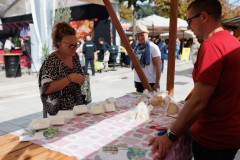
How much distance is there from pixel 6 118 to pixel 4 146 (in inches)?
168

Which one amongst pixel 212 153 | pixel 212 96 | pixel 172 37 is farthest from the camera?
pixel 172 37

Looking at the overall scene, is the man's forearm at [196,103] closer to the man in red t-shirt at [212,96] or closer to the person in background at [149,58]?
the man in red t-shirt at [212,96]

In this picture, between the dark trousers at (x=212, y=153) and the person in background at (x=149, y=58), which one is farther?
the person in background at (x=149, y=58)

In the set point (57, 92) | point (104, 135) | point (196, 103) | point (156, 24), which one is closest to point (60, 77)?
point (57, 92)

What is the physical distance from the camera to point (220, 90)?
1.24m

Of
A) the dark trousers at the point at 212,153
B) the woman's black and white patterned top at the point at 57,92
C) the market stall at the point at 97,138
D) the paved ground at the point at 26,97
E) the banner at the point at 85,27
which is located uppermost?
the banner at the point at 85,27

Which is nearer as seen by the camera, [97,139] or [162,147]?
[162,147]

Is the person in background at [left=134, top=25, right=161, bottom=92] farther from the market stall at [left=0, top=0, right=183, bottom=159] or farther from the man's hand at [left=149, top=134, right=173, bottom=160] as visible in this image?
the man's hand at [left=149, top=134, right=173, bottom=160]

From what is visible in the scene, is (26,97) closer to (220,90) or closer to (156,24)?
(220,90)

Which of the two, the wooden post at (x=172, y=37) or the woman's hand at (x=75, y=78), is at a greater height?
the wooden post at (x=172, y=37)

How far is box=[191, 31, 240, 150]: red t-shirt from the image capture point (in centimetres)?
115

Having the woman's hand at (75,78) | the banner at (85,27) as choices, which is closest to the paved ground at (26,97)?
the woman's hand at (75,78)

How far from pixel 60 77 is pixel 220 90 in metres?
1.67

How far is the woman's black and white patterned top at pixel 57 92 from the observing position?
7.41 ft
